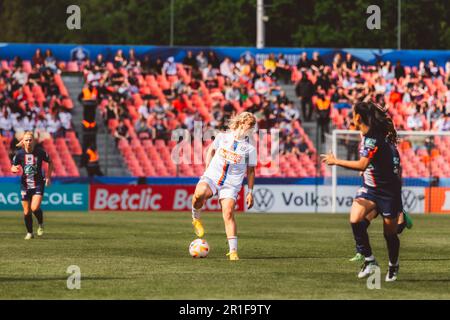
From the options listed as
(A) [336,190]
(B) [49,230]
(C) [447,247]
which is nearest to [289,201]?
(A) [336,190]

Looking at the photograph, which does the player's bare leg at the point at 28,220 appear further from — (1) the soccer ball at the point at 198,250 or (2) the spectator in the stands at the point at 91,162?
(2) the spectator in the stands at the point at 91,162

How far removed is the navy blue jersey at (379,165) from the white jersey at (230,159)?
382 centimetres

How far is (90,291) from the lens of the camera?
1310 centimetres

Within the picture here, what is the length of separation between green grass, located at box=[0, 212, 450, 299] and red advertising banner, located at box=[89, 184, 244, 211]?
945 cm

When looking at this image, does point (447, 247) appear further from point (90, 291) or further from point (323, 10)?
point (323, 10)

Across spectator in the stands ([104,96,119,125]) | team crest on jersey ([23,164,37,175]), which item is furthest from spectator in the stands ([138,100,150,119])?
team crest on jersey ([23,164,37,175])

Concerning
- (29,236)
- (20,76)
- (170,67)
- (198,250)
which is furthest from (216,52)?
(198,250)

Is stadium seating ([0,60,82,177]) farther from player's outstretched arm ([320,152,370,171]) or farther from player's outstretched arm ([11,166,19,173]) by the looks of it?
player's outstretched arm ([320,152,370,171])

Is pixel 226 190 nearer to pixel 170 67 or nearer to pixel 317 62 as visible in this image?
pixel 170 67

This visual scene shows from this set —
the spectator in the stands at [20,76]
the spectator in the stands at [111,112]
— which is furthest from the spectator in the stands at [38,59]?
the spectator in the stands at [111,112]

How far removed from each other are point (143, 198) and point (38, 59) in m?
9.94

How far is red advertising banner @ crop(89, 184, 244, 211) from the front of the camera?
40219 millimetres

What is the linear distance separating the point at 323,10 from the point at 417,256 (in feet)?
179

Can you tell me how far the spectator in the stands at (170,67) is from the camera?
156 ft
